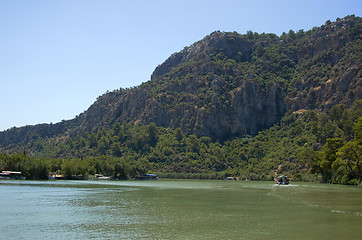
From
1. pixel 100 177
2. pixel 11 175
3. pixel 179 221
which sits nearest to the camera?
pixel 179 221

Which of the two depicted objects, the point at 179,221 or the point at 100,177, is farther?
the point at 100,177

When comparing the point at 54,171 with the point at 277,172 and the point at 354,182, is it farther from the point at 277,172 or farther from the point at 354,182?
the point at 354,182

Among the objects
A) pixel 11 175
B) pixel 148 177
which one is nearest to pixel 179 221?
pixel 11 175

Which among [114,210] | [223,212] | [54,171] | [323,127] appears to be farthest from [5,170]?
[323,127]

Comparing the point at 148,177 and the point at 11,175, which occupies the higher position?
the point at 11,175

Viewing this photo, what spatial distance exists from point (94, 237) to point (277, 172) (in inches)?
6115

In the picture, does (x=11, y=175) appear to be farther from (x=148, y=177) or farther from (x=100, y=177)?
(x=148, y=177)

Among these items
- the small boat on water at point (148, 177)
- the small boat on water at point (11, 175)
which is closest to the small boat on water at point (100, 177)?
the small boat on water at point (148, 177)

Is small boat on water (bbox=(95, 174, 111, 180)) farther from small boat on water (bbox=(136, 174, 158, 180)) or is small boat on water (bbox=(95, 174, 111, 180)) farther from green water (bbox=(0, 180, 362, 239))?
green water (bbox=(0, 180, 362, 239))

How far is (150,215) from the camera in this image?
155 ft

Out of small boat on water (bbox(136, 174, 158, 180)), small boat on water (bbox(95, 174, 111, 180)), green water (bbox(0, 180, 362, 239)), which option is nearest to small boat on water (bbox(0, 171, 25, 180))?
small boat on water (bbox(95, 174, 111, 180))

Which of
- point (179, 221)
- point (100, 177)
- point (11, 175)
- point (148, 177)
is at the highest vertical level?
point (11, 175)

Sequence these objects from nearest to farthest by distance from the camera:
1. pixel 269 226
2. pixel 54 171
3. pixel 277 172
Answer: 1. pixel 269 226
2. pixel 54 171
3. pixel 277 172

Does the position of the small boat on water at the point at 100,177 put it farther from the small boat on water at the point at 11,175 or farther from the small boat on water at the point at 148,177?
the small boat on water at the point at 11,175
